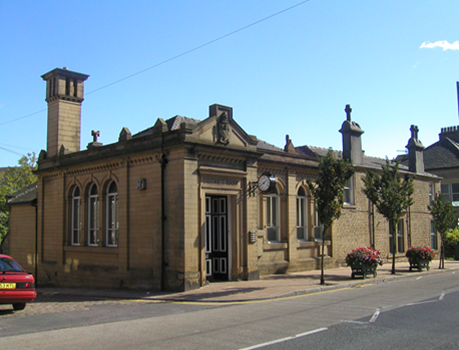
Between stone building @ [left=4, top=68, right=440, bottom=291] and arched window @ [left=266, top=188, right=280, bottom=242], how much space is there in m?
0.05

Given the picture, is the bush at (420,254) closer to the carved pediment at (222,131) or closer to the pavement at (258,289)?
the pavement at (258,289)

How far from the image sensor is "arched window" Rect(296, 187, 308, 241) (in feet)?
72.2

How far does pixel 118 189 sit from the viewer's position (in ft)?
58.9

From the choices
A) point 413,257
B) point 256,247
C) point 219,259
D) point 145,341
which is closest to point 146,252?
point 219,259

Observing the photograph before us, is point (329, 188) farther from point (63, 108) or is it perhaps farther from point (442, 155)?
point (442, 155)

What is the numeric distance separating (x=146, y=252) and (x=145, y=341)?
8.59 metres

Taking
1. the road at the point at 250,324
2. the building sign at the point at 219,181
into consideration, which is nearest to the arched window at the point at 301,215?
the building sign at the point at 219,181

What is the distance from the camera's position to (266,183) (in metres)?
17.8

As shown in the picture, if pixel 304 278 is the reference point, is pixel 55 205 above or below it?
above

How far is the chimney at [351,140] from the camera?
85.1ft

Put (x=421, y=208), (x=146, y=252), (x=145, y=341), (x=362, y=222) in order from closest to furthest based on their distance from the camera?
(x=145, y=341)
(x=146, y=252)
(x=362, y=222)
(x=421, y=208)

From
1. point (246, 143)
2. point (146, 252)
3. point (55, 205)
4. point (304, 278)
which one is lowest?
point (304, 278)

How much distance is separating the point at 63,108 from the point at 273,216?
1189cm

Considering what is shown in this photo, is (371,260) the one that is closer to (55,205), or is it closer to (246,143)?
(246,143)
